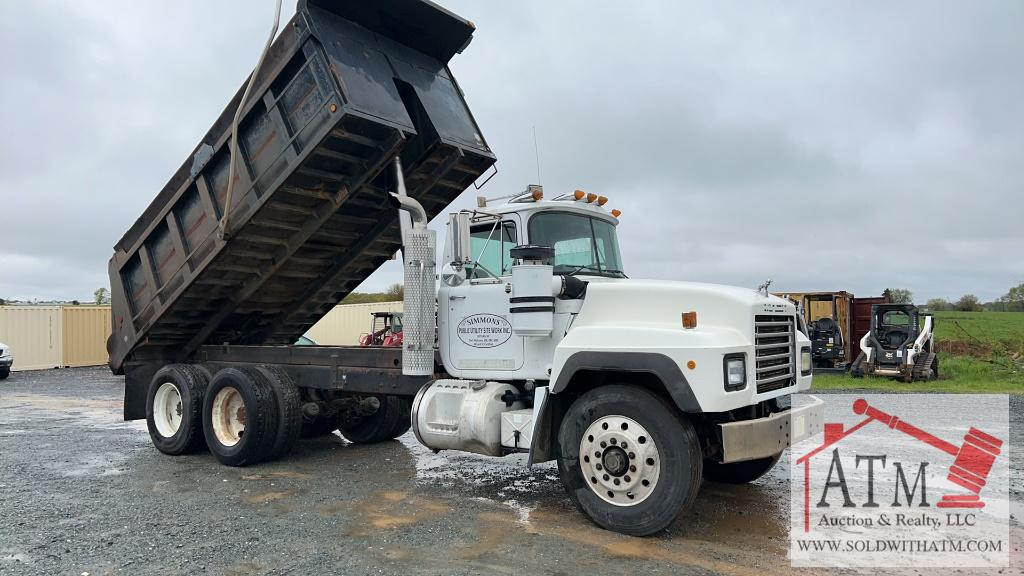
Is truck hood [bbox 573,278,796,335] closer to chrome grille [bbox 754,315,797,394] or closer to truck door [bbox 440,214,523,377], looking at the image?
chrome grille [bbox 754,315,797,394]

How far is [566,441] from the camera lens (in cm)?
520

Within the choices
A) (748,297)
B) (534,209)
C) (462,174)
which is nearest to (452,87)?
(462,174)

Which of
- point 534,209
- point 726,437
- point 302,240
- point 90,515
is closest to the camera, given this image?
point 726,437

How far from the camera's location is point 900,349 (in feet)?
55.2

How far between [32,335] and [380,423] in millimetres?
20832

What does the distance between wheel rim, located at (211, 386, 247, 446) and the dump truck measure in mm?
18

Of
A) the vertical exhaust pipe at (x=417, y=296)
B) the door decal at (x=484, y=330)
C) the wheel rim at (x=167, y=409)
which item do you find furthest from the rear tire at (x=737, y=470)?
the wheel rim at (x=167, y=409)

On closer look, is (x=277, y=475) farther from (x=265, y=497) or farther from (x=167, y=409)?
(x=167, y=409)

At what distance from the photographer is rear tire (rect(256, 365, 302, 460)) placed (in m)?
7.36

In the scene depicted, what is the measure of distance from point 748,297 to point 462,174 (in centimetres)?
336

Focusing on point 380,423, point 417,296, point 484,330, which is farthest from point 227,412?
point 484,330

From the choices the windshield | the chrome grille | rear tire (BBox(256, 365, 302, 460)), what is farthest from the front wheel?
rear tire (BBox(256, 365, 302, 460))

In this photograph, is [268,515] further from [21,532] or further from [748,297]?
[748,297]

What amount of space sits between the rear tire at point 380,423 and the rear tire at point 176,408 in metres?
1.72
